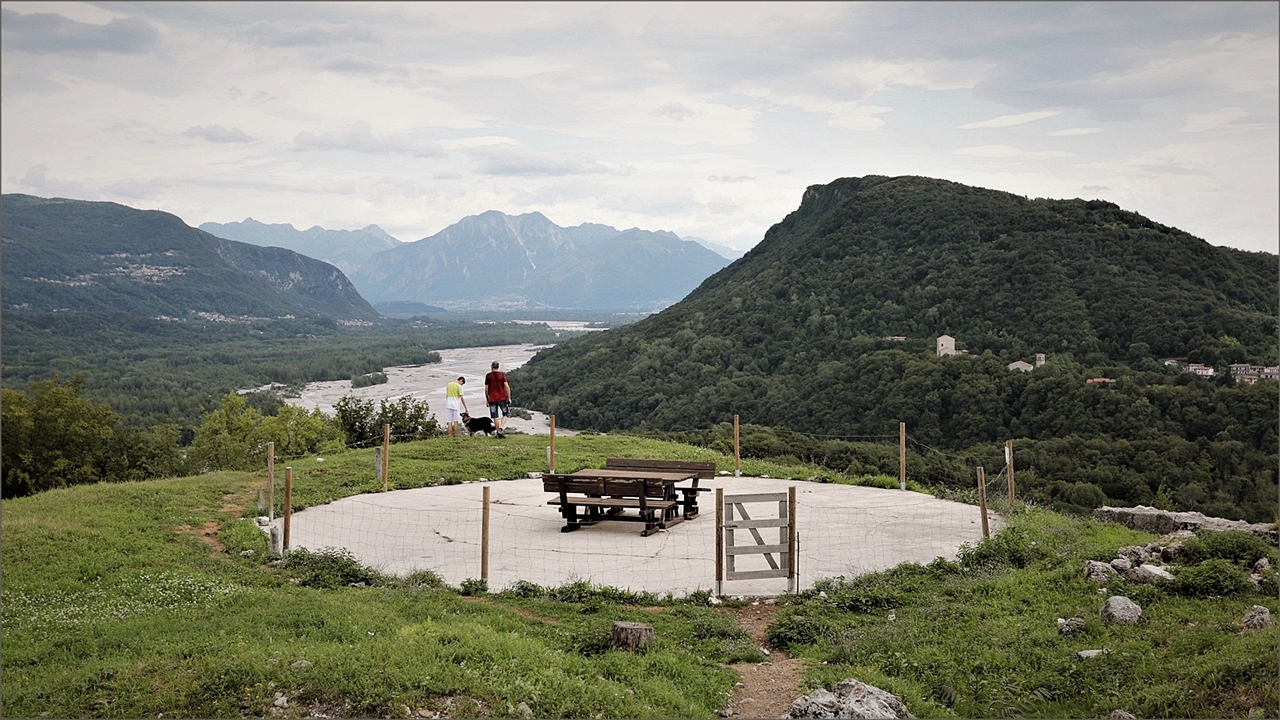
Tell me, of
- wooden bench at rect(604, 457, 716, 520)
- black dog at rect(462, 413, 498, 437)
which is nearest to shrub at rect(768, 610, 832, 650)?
wooden bench at rect(604, 457, 716, 520)

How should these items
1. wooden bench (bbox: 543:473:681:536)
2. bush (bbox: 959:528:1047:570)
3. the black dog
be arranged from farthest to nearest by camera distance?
the black dog < wooden bench (bbox: 543:473:681:536) < bush (bbox: 959:528:1047:570)

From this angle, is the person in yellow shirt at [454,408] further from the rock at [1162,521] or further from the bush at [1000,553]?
the rock at [1162,521]

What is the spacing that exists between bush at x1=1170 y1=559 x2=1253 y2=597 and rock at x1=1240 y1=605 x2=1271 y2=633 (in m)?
1.31

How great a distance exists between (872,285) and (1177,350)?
28172 mm

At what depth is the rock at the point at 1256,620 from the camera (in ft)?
27.0

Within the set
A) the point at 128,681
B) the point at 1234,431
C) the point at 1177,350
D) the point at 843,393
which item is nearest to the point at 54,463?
the point at 128,681

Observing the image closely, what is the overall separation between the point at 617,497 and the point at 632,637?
5465 millimetres

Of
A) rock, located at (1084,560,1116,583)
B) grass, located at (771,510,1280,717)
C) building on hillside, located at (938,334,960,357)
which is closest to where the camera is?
grass, located at (771,510,1280,717)

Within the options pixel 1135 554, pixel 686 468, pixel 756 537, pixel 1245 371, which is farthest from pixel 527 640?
pixel 1245 371

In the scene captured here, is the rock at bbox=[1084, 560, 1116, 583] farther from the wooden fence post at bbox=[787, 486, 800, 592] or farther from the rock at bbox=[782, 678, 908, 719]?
the rock at bbox=[782, 678, 908, 719]

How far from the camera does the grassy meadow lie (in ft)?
23.6

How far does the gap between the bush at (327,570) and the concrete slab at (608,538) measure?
461mm

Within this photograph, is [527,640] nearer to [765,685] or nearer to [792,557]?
[765,685]

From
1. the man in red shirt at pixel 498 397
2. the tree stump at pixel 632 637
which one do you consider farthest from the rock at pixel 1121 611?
the man in red shirt at pixel 498 397
